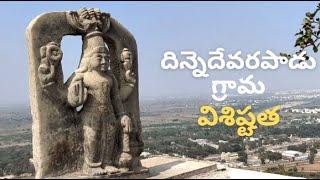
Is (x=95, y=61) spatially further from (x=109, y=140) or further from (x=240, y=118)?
(x=240, y=118)

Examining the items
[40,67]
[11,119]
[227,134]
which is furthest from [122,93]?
[11,119]

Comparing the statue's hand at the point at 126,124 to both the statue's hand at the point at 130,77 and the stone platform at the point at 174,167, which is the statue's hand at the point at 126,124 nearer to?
the statue's hand at the point at 130,77

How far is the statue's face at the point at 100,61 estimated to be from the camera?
7852 millimetres

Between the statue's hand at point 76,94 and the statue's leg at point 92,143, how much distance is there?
0.34 metres

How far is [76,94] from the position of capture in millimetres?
7699

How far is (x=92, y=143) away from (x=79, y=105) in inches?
28.0

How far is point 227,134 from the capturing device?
40.8 meters

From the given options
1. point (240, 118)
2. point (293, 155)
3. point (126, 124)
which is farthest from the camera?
point (293, 155)

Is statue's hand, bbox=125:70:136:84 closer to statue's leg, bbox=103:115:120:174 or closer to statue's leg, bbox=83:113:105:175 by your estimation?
statue's leg, bbox=103:115:120:174

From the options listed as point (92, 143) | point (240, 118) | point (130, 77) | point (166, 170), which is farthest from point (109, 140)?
point (240, 118)

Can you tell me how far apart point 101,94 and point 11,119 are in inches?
2167

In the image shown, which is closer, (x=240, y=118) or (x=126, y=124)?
(x=126, y=124)

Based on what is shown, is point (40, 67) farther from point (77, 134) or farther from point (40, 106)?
point (77, 134)

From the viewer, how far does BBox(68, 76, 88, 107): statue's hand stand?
7.70 m
